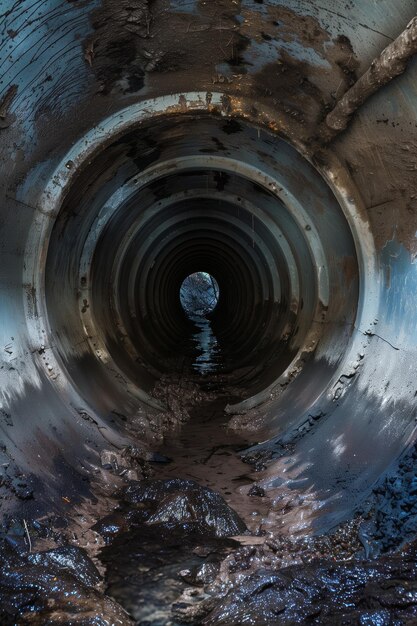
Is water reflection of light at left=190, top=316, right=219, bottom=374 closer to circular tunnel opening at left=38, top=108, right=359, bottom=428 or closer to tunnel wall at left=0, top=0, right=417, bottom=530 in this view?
circular tunnel opening at left=38, top=108, right=359, bottom=428

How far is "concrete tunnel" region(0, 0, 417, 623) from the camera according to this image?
296 centimetres

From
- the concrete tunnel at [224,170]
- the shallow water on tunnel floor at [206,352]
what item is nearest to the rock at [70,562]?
the concrete tunnel at [224,170]

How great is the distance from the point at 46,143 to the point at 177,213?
468 centimetres

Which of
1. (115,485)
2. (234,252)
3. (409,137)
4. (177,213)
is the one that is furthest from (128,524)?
(234,252)

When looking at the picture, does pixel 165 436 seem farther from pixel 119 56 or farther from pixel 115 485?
pixel 119 56

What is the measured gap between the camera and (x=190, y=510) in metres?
3.17

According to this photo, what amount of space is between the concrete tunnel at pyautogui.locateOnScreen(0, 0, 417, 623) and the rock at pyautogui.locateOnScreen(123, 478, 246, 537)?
0.99ft

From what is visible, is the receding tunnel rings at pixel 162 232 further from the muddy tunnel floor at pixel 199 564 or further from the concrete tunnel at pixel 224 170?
the muddy tunnel floor at pixel 199 564

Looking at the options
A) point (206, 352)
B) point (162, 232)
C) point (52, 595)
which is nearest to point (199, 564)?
point (52, 595)

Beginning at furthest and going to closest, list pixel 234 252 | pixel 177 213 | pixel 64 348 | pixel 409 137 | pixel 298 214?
pixel 234 252
pixel 177 213
pixel 298 214
pixel 64 348
pixel 409 137

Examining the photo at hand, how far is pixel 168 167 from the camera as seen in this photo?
534 cm

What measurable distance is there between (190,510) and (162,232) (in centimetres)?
554

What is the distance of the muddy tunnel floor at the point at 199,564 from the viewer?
2.11 m

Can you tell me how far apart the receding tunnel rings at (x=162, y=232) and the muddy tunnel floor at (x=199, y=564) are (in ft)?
3.92
